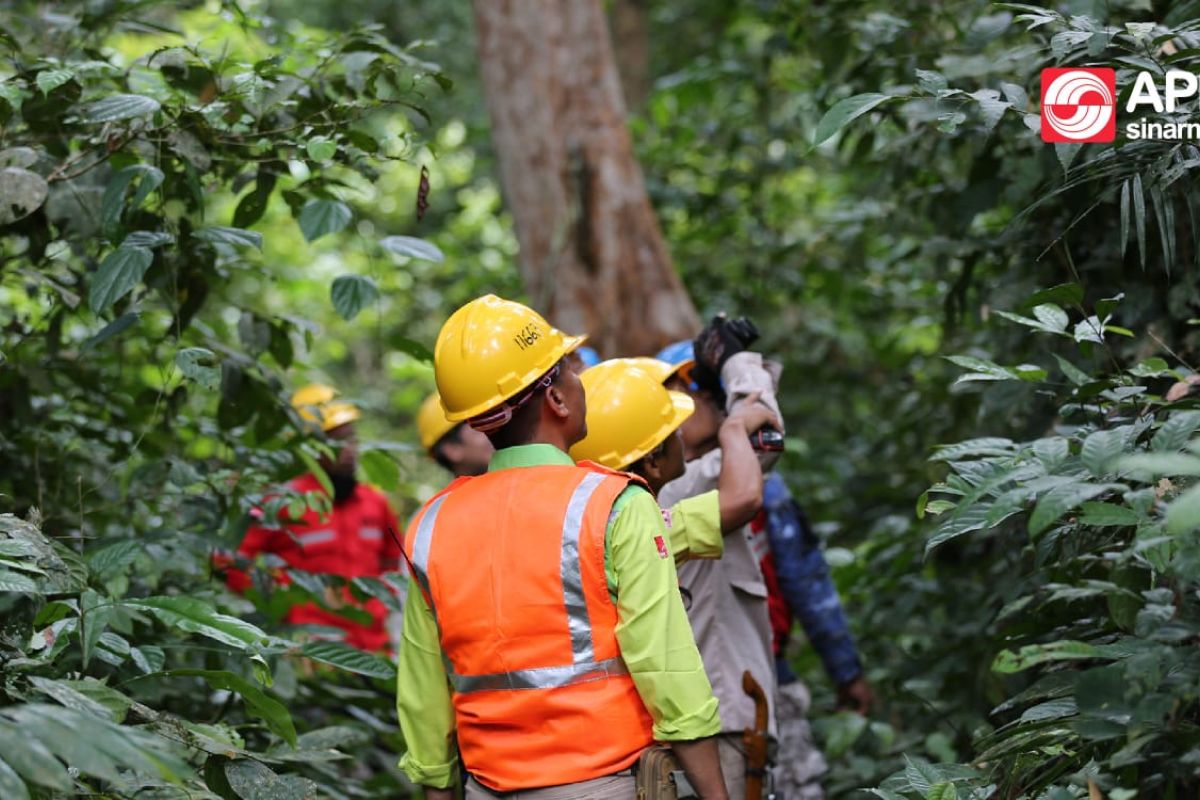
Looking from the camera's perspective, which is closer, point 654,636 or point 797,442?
point 654,636

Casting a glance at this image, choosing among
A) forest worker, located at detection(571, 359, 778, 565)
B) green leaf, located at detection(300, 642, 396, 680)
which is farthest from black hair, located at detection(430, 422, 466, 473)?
green leaf, located at detection(300, 642, 396, 680)

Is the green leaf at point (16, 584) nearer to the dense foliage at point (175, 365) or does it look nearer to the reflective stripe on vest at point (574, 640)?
the dense foliage at point (175, 365)

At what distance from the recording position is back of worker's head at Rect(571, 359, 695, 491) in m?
3.48

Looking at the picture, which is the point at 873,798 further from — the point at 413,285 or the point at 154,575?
the point at 413,285

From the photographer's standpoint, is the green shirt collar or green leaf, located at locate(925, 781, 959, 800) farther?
the green shirt collar

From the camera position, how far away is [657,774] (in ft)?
8.82

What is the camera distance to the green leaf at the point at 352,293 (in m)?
3.71

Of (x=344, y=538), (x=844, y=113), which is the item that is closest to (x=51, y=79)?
(x=844, y=113)

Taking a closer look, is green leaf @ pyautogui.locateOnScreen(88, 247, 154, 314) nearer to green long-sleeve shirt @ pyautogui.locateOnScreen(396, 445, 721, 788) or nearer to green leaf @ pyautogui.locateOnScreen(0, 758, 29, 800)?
green long-sleeve shirt @ pyautogui.locateOnScreen(396, 445, 721, 788)

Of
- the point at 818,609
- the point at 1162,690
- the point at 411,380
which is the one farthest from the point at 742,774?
the point at 411,380

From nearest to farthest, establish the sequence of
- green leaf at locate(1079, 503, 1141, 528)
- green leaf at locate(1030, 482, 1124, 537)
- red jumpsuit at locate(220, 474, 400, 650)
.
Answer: green leaf at locate(1030, 482, 1124, 537) → green leaf at locate(1079, 503, 1141, 528) → red jumpsuit at locate(220, 474, 400, 650)

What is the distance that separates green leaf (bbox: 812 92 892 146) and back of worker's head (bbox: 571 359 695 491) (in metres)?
0.97

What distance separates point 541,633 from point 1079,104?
206 cm

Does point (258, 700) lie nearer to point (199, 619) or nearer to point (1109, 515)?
point (199, 619)
